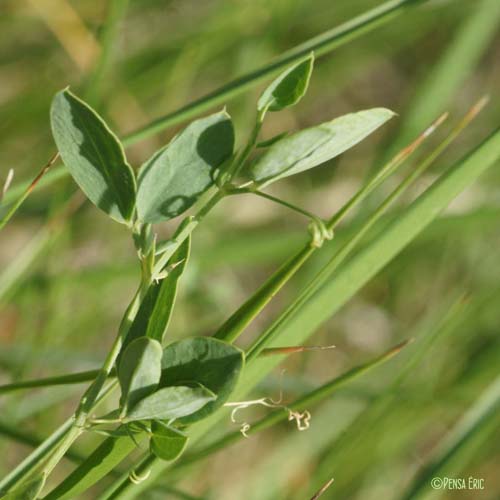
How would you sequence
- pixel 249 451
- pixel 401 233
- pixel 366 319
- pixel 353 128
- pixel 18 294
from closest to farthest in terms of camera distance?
pixel 353 128, pixel 401 233, pixel 18 294, pixel 249 451, pixel 366 319

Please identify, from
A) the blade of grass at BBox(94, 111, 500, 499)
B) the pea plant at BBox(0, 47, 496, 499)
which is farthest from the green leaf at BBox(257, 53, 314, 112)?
the blade of grass at BBox(94, 111, 500, 499)

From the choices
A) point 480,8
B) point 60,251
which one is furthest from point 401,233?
point 480,8

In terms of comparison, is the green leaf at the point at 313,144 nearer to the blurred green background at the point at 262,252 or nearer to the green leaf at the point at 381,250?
the green leaf at the point at 381,250

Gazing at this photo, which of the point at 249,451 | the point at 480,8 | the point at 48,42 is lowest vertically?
the point at 249,451

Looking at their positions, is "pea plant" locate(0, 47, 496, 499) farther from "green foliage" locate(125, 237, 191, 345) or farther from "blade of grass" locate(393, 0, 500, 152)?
"blade of grass" locate(393, 0, 500, 152)

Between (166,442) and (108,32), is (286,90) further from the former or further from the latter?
(108,32)

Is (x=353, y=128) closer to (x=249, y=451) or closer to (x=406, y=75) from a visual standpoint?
(x=249, y=451)

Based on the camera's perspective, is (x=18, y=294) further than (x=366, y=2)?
No

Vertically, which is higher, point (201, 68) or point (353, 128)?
point (201, 68)
